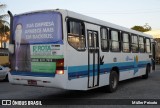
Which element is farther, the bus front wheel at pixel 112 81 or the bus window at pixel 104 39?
the bus front wheel at pixel 112 81

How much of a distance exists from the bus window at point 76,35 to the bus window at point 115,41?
2907 mm

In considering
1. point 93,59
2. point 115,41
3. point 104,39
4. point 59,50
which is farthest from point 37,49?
point 115,41

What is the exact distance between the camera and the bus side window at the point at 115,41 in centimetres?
1313

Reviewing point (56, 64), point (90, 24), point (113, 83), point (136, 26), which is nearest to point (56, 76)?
point (56, 64)

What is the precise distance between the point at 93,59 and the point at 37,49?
230 cm

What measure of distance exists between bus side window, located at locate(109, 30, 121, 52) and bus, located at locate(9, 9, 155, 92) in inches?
28.3

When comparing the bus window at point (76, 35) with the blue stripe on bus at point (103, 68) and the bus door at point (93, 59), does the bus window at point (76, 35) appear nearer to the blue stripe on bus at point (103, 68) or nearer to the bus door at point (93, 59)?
the bus door at point (93, 59)

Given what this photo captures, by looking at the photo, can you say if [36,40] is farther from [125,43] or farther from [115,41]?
[125,43]

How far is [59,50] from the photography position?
31.2 feet

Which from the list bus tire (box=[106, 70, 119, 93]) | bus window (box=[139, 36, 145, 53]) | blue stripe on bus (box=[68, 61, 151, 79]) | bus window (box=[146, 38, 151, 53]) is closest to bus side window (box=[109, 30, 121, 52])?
blue stripe on bus (box=[68, 61, 151, 79])

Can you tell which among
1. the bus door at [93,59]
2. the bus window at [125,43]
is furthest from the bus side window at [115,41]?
the bus door at [93,59]

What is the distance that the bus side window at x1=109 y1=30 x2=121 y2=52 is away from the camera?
13.1 metres

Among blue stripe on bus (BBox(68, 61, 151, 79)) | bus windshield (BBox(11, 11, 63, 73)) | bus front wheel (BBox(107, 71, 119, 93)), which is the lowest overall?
bus front wheel (BBox(107, 71, 119, 93))

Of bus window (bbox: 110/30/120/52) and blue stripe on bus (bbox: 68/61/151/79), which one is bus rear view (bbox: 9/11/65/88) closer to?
blue stripe on bus (bbox: 68/61/151/79)
